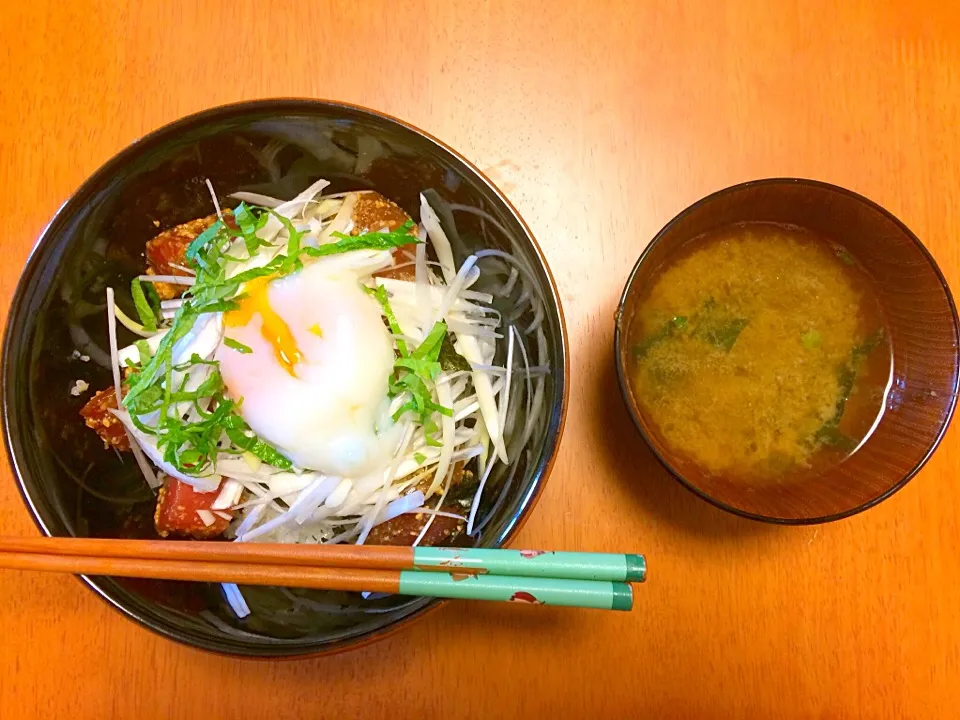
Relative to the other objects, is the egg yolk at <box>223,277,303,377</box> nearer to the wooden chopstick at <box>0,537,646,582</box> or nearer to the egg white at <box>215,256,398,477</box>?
the egg white at <box>215,256,398,477</box>

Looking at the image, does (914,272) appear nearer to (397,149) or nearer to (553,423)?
(553,423)

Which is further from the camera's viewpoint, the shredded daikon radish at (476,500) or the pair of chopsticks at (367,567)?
the shredded daikon radish at (476,500)

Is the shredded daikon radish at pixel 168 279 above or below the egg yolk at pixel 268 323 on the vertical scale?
above

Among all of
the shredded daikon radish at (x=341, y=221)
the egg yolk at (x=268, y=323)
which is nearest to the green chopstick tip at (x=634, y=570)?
the egg yolk at (x=268, y=323)

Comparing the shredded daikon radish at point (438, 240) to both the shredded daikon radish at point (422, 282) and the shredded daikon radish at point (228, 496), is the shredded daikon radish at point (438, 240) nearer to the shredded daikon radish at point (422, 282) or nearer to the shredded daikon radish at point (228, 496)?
the shredded daikon radish at point (422, 282)

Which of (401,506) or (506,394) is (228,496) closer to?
(401,506)

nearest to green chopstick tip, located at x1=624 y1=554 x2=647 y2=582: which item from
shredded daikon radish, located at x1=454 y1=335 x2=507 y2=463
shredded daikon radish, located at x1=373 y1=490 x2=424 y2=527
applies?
shredded daikon radish, located at x1=454 y1=335 x2=507 y2=463
